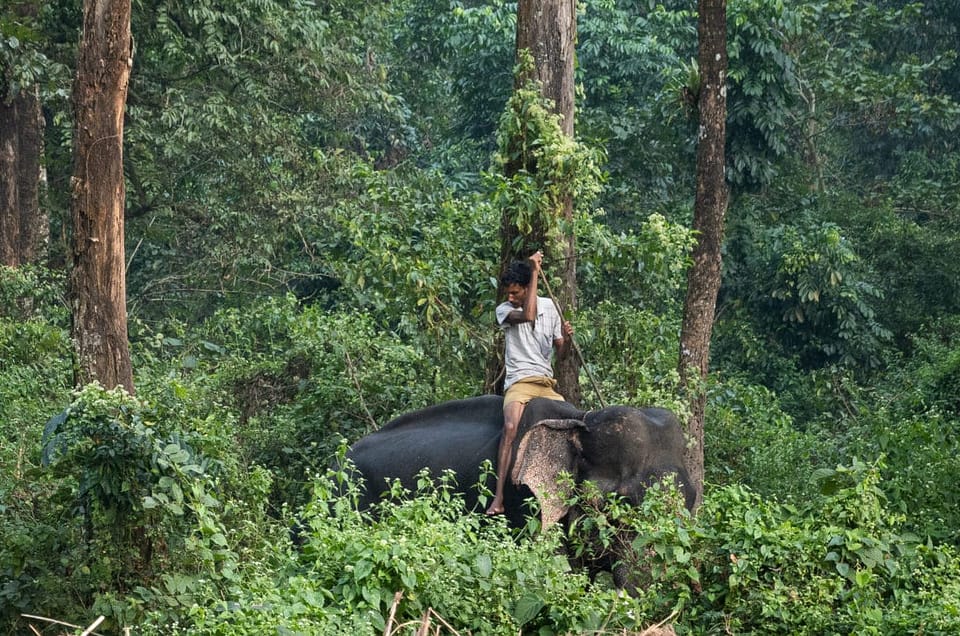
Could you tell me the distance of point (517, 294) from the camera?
8508 millimetres

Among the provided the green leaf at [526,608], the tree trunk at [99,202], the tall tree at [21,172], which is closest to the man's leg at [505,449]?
the green leaf at [526,608]

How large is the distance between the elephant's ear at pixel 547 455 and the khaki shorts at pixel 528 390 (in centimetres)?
38

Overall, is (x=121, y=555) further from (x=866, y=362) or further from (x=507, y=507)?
(x=866, y=362)

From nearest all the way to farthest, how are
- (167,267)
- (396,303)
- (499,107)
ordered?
(396,303)
(167,267)
(499,107)

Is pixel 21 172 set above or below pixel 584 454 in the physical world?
above

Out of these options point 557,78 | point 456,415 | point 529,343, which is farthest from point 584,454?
point 557,78

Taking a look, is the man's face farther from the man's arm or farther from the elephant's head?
the elephant's head

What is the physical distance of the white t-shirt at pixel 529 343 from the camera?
27.8 feet

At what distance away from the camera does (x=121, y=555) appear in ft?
24.0

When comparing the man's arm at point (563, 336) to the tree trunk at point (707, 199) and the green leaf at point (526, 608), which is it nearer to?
the tree trunk at point (707, 199)

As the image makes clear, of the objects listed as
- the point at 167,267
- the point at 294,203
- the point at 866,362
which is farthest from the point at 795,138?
the point at 167,267

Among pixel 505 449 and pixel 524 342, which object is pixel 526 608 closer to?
pixel 505 449

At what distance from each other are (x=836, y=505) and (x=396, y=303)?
4940 millimetres

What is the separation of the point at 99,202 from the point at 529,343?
296 cm
